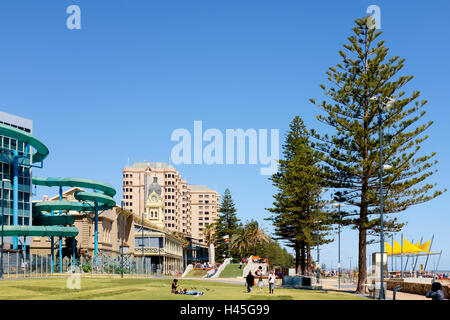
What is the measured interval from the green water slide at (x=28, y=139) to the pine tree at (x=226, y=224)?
2148 inches

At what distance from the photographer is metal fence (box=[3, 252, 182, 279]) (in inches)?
1991

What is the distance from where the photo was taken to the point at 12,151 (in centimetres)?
6166

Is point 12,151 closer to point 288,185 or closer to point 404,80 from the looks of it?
point 288,185

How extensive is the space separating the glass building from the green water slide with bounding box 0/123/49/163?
1.09 meters

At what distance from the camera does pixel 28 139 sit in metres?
60.3

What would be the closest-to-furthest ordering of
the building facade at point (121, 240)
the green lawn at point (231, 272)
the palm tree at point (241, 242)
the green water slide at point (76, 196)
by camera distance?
the green water slide at point (76, 196)
the building facade at point (121, 240)
the green lawn at point (231, 272)
the palm tree at point (241, 242)

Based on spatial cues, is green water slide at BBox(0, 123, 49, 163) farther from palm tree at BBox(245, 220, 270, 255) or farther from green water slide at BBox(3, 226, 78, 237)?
palm tree at BBox(245, 220, 270, 255)

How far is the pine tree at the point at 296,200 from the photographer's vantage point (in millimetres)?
66875

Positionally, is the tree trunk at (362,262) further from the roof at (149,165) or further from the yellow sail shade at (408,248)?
the roof at (149,165)

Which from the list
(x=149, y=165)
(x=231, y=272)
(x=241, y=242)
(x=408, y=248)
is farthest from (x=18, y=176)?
(x=149, y=165)

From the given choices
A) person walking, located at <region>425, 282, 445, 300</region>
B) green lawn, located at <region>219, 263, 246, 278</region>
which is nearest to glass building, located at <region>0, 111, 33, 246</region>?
green lawn, located at <region>219, 263, 246, 278</region>

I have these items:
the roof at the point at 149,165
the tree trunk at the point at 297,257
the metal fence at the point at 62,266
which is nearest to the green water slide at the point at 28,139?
the metal fence at the point at 62,266

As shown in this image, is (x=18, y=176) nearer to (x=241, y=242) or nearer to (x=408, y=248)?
(x=408, y=248)
